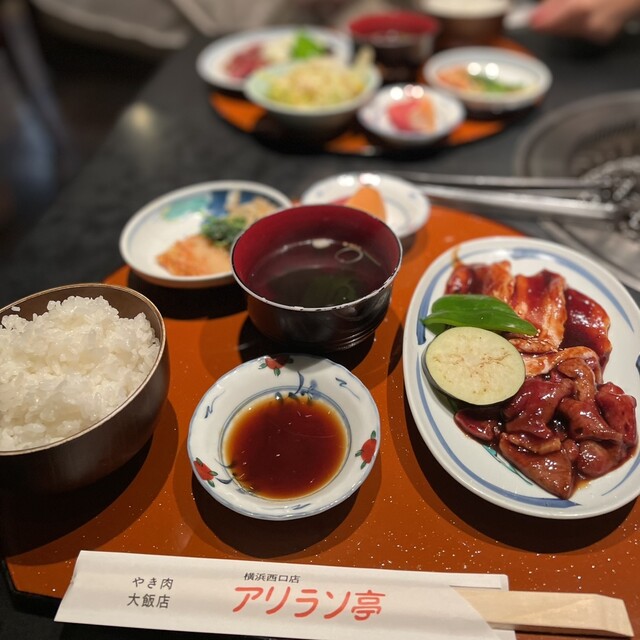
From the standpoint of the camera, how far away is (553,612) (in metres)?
1.14

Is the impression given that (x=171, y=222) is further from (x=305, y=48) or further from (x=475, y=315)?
(x=305, y=48)

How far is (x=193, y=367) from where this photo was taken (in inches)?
69.3

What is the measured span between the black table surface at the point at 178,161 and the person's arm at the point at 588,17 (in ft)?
0.45

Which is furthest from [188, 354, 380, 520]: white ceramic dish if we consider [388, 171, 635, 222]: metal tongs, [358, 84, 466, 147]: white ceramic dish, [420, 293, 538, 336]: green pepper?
[358, 84, 466, 147]: white ceramic dish

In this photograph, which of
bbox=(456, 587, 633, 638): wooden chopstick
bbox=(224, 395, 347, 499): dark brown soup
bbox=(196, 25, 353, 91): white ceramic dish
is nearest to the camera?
bbox=(456, 587, 633, 638): wooden chopstick

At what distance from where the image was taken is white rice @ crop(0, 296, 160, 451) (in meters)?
1.27

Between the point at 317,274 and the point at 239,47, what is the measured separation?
2751 mm

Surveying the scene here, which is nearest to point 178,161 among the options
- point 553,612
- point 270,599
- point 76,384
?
point 76,384

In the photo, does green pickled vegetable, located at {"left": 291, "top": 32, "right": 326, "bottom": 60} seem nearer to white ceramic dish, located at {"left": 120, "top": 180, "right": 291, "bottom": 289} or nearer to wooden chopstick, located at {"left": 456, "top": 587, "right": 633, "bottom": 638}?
white ceramic dish, located at {"left": 120, "top": 180, "right": 291, "bottom": 289}

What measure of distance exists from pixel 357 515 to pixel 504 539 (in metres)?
0.35

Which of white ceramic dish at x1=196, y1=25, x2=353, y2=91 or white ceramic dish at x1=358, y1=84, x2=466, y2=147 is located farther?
white ceramic dish at x1=196, y1=25, x2=353, y2=91

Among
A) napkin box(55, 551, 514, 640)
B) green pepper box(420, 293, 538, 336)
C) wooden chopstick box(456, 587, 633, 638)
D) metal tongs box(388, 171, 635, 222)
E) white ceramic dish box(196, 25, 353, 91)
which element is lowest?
metal tongs box(388, 171, 635, 222)

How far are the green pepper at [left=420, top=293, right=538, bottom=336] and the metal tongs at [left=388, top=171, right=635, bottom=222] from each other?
2.91ft

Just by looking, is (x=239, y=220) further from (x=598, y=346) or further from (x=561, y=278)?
(x=598, y=346)
